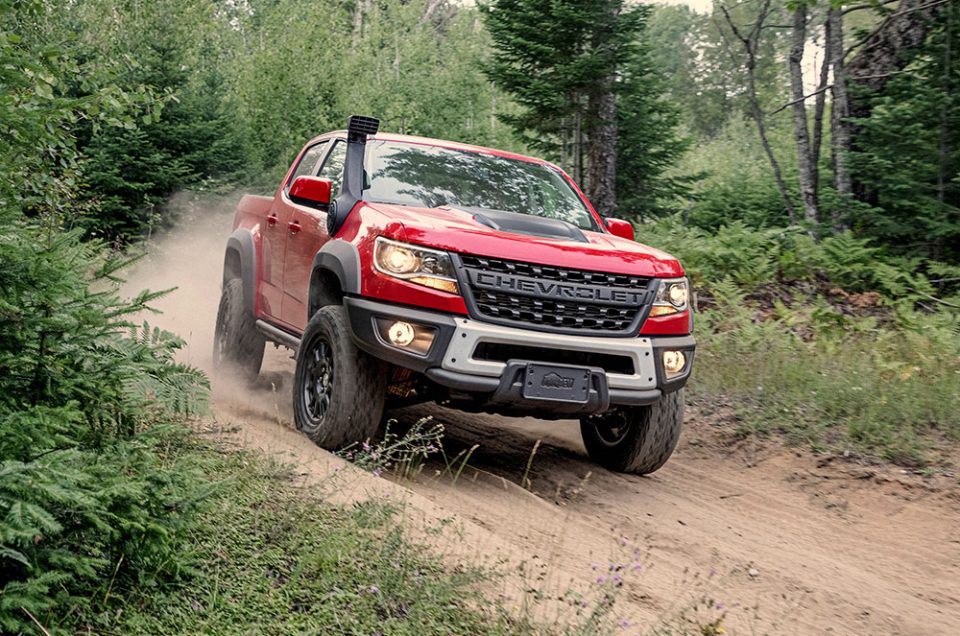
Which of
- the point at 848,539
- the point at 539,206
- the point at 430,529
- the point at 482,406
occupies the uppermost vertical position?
the point at 539,206

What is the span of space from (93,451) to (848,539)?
4.41m

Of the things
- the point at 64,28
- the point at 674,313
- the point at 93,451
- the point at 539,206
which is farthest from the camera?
the point at 64,28

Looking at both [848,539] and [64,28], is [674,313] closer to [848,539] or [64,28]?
[848,539]

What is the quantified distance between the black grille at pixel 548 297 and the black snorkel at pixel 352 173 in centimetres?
118

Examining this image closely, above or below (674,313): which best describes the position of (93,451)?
below

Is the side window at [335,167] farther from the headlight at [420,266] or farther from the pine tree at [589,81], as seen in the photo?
the pine tree at [589,81]

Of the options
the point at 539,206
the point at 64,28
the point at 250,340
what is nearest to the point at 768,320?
the point at 539,206

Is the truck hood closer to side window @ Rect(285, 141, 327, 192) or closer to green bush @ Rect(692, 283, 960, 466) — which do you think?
side window @ Rect(285, 141, 327, 192)

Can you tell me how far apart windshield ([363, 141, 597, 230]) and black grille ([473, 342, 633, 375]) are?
1.28 m

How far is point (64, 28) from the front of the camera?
1942 cm

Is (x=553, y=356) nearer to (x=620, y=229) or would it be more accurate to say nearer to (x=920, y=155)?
(x=620, y=229)

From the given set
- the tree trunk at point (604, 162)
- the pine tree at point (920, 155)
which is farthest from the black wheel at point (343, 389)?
the tree trunk at point (604, 162)

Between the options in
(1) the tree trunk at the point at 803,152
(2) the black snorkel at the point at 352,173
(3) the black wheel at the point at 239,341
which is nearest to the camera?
(2) the black snorkel at the point at 352,173

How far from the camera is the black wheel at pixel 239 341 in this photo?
775 centimetres
